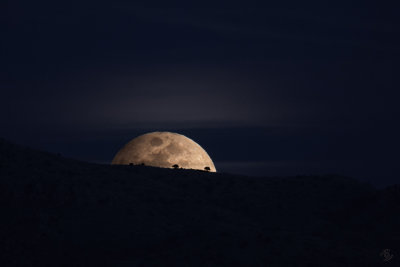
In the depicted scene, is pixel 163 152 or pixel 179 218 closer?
pixel 179 218

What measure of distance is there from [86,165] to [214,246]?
13.3m

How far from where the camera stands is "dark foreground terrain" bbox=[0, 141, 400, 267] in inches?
920

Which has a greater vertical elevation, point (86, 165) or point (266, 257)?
point (86, 165)

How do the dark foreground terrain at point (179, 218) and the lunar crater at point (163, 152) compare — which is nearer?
the dark foreground terrain at point (179, 218)

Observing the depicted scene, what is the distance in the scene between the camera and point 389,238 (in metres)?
28.2

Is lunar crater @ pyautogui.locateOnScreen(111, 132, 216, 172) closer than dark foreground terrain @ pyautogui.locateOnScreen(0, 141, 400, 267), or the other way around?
dark foreground terrain @ pyautogui.locateOnScreen(0, 141, 400, 267)

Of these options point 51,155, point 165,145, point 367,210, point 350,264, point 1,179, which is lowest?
point 350,264

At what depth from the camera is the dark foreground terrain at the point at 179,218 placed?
23.4 m

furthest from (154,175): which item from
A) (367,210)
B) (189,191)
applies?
(367,210)

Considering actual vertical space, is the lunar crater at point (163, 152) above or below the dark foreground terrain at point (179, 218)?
above

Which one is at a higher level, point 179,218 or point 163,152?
point 163,152

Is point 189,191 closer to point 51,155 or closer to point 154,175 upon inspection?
point 154,175

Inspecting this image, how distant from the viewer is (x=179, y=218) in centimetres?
2703

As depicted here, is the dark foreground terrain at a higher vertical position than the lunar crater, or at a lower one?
lower
